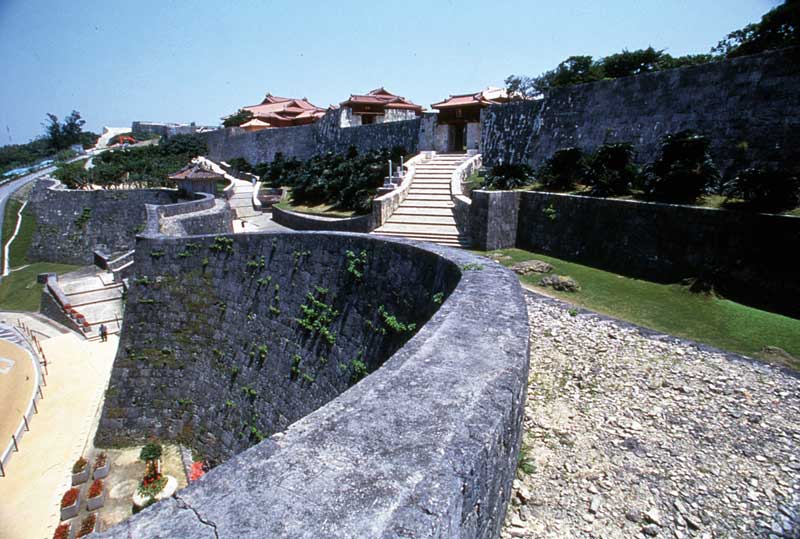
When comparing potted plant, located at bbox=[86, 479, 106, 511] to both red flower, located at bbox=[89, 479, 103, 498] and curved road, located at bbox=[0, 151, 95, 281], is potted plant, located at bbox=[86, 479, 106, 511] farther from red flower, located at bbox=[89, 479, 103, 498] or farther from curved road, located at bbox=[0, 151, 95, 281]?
curved road, located at bbox=[0, 151, 95, 281]

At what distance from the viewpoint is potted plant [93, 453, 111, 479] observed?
8.62 metres

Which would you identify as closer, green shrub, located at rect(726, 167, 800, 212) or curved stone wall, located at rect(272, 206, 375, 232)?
green shrub, located at rect(726, 167, 800, 212)

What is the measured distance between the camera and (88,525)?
302 inches

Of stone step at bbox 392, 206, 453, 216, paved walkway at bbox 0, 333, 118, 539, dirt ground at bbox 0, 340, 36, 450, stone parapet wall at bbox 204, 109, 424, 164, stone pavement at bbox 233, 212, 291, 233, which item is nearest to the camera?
paved walkway at bbox 0, 333, 118, 539

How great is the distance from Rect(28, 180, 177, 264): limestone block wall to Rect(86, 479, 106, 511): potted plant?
21.2 metres

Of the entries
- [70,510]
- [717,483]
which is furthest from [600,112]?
[70,510]

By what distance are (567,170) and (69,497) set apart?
1356cm

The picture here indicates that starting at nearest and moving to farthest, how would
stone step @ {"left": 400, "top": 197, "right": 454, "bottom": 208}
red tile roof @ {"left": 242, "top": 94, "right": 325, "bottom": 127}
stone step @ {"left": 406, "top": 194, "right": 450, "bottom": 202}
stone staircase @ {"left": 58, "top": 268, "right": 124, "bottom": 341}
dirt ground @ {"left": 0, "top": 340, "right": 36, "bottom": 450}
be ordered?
dirt ground @ {"left": 0, "top": 340, "right": 36, "bottom": 450}
stone step @ {"left": 400, "top": 197, "right": 454, "bottom": 208}
stone step @ {"left": 406, "top": 194, "right": 450, "bottom": 202}
stone staircase @ {"left": 58, "top": 268, "right": 124, "bottom": 341}
red tile roof @ {"left": 242, "top": 94, "right": 325, "bottom": 127}

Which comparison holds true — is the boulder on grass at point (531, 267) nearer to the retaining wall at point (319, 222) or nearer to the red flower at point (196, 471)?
the retaining wall at point (319, 222)

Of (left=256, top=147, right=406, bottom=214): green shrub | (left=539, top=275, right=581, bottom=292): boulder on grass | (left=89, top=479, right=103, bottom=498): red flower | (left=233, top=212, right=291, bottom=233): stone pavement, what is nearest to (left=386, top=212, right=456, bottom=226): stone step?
(left=256, top=147, right=406, bottom=214): green shrub

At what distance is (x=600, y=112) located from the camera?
1291 cm

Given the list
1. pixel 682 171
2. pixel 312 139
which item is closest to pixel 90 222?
pixel 312 139

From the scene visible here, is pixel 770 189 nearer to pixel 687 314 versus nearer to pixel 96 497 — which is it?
pixel 687 314

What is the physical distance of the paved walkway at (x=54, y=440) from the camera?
327 inches
